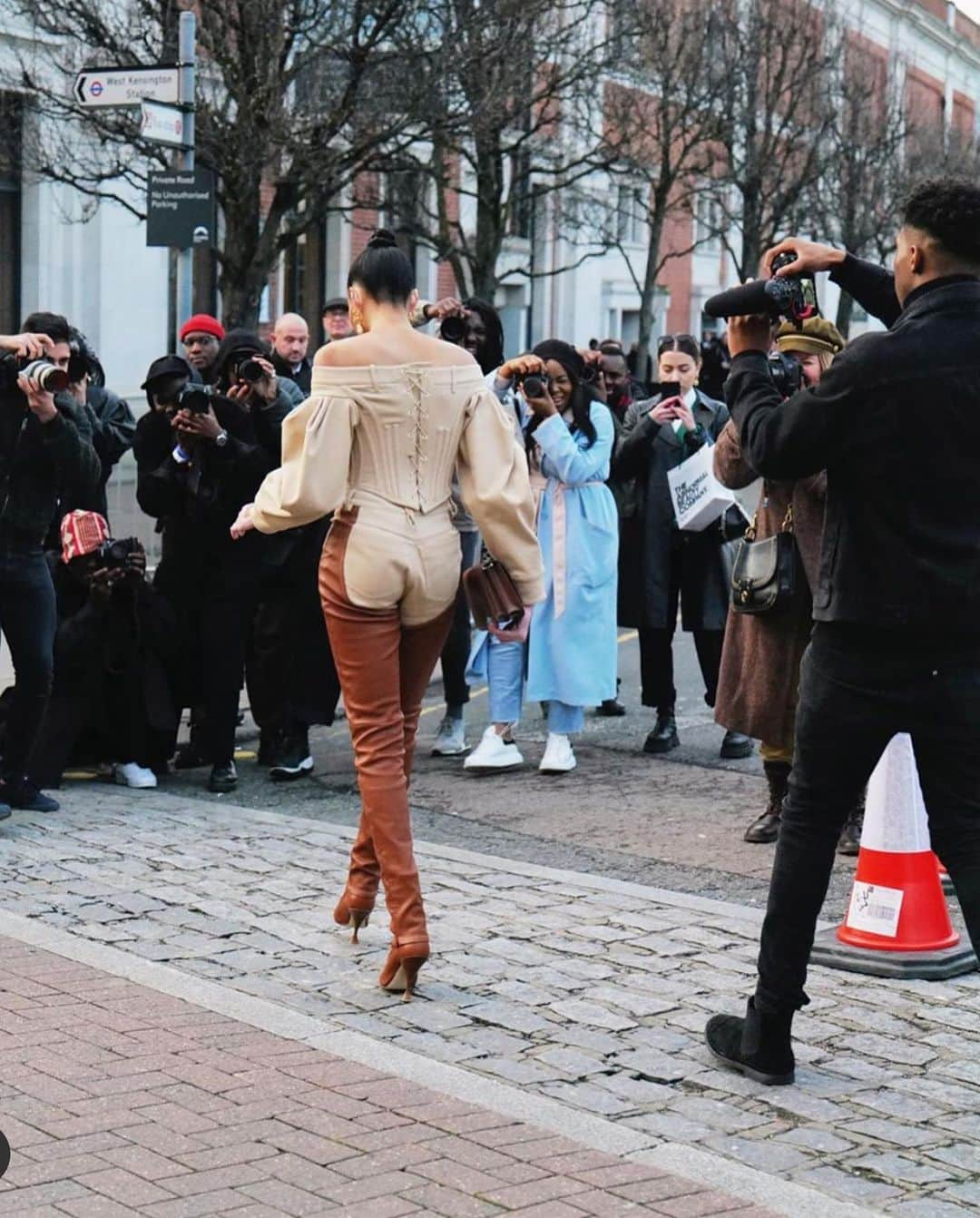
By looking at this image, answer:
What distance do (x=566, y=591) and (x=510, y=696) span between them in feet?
1.80

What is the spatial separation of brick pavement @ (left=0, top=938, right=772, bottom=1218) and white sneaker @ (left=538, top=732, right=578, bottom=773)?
3987mm

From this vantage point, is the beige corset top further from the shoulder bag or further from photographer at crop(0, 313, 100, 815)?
photographer at crop(0, 313, 100, 815)

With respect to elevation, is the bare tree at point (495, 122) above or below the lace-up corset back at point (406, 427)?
above

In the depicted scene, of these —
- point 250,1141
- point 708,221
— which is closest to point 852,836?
point 250,1141

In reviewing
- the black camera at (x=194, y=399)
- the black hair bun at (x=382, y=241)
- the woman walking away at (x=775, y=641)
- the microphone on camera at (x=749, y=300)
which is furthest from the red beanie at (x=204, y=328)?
the microphone on camera at (x=749, y=300)

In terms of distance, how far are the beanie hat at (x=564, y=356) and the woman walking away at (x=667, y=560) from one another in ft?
1.90

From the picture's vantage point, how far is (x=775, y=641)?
7.61 m

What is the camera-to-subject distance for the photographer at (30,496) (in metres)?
7.80

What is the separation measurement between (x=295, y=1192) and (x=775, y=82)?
111ft

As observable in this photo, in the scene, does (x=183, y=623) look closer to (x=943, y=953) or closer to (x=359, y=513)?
(x=359, y=513)

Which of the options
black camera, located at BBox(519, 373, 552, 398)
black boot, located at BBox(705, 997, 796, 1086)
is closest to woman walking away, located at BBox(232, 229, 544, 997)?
black boot, located at BBox(705, 997, 796, 1086)

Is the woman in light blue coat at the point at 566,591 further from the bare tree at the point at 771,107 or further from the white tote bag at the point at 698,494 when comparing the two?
the bare tree at the point at 771,107

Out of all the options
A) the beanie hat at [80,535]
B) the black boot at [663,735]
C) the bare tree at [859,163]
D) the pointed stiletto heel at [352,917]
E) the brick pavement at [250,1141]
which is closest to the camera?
the brick pavement at [250,1141]

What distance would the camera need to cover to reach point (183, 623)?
30.2 feet
